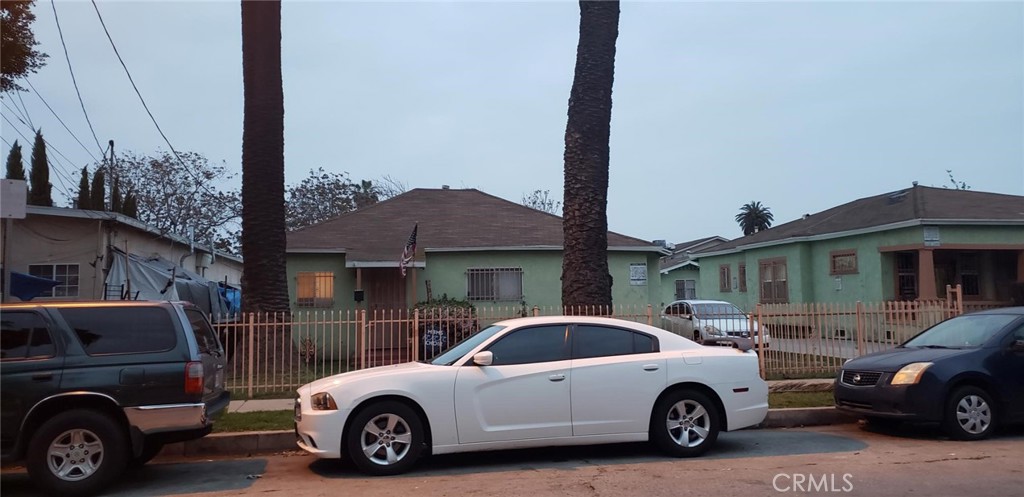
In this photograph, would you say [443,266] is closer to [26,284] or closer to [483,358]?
[26,284]

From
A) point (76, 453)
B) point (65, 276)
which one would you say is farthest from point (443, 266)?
point (76, 453)

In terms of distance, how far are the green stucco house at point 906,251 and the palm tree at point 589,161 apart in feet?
38.2

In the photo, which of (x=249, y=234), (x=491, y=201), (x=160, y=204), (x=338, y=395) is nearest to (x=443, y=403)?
(x=338, y=395)

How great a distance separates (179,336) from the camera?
728 cm

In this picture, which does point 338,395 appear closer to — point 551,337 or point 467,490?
point 467,490

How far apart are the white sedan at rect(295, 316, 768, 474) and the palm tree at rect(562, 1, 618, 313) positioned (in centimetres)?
466

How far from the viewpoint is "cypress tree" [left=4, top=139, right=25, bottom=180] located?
22625 mm

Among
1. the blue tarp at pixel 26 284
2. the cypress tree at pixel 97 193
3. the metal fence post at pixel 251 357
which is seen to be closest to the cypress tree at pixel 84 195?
the cypress tree at pixel 97 193

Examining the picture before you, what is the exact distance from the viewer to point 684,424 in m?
8.01

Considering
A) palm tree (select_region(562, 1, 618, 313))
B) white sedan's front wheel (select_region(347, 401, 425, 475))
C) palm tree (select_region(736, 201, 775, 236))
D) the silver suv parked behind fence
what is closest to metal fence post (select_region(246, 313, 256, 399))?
white sedan's front wheel (select_region(347, 401, 425, 475))

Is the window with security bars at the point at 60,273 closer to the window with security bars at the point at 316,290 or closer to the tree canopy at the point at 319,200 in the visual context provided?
the window with security bars at the point at 316,290

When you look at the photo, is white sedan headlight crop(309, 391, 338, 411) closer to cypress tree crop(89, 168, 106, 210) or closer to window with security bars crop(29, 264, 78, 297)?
window with security bars crop(29, 264, 78, 297)

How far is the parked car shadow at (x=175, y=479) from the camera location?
7.00 m

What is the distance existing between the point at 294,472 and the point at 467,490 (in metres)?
2.02
